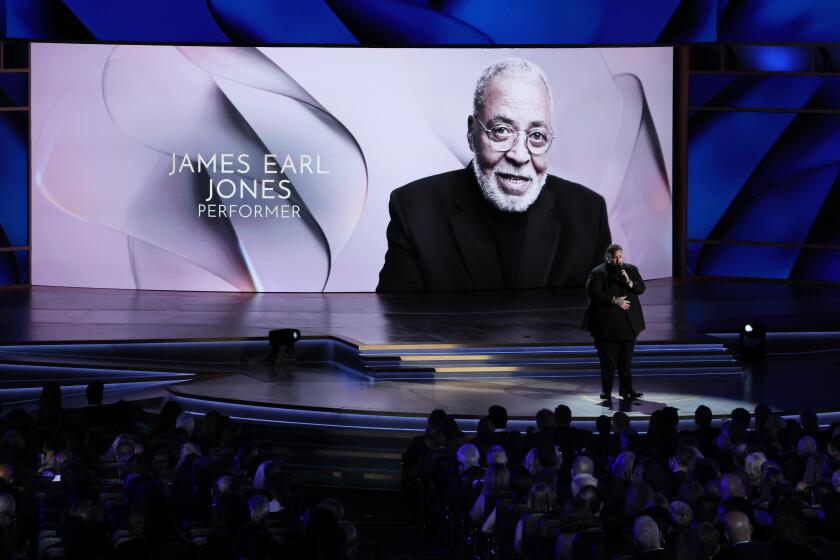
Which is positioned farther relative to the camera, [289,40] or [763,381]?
[289,40]

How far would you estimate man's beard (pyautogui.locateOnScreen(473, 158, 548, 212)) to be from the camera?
17203mm

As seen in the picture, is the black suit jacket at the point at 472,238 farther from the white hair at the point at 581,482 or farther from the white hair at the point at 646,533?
the white hair at the point at 646,533

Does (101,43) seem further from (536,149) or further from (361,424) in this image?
(361,424)

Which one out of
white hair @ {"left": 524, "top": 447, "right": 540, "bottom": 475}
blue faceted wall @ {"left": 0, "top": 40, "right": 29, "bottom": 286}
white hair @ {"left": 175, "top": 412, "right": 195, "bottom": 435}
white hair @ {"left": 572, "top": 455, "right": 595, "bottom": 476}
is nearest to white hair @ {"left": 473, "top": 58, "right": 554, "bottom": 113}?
blue faceted wall @ {"left": 0, "top": 40, "right": 29, "bottom": 286}

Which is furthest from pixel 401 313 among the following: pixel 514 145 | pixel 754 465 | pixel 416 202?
pixel 754 465

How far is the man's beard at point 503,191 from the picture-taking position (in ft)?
56.4

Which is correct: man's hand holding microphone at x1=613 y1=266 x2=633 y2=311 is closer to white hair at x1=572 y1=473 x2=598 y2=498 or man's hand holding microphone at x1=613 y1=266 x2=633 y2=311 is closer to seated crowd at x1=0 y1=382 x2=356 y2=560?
seated crowd at x1=0 y1=382 x2=356 y2=560

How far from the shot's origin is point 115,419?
29.1 feet

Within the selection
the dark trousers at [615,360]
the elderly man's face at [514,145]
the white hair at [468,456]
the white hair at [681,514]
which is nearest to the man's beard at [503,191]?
the elderly man's face at [514,145]

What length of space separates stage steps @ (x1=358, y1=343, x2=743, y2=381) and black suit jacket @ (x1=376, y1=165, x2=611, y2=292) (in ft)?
16.3

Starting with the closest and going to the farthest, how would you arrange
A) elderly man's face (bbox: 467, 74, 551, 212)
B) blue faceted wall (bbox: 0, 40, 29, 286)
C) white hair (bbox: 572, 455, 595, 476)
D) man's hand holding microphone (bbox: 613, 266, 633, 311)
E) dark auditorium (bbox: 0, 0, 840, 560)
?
white hair (bbox: 572, 455, 595, 476)
man's hand holding microphone (bbox: 613, 266, 633, 311)
dark auditorium (bbox: 0, 0, 840, 560)
elderly man's face (bbox: 467, 74, 551, 212)
blue faceted wall (bbox: 0, 40, 29, 286)

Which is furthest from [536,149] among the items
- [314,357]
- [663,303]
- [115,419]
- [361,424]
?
[115,419]

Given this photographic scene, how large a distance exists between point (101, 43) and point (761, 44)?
27.7 feet

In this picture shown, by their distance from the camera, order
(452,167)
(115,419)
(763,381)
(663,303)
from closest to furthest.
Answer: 1. (115,419)
2. (763,381)
3. (663,303)
4. (452,167)
